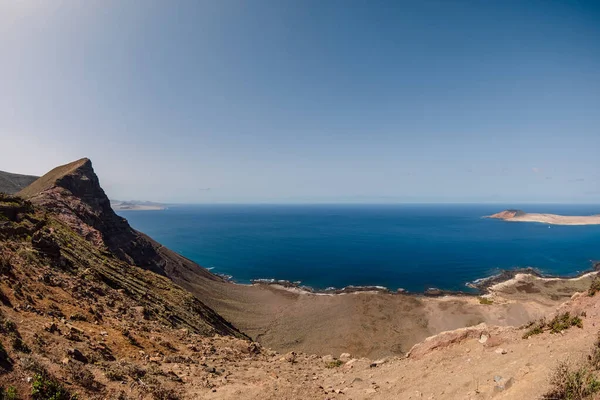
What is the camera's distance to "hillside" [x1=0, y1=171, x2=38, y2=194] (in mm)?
112625

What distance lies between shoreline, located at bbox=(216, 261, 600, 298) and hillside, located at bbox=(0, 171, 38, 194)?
323 feet

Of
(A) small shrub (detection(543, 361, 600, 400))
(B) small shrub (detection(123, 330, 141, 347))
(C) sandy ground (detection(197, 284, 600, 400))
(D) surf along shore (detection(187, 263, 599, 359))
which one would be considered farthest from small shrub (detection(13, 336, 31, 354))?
(D) surf along shore (detection(187, 263, 599, 359))

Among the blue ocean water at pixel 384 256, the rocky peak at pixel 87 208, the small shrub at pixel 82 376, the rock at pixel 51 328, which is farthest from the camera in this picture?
the blue ocean water at pixel 384 256

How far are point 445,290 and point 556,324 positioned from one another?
7720cm

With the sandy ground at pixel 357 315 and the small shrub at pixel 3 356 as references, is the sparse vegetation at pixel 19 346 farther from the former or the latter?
the sandy ground at pixel 357 315

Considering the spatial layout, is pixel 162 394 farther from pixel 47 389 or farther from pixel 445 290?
pixel 445 290

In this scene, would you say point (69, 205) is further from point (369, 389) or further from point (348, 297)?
point (348, 297)

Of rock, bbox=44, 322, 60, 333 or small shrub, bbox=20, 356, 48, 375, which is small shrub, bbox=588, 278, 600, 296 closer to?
small shrub, bbox=20, 356, 48, 375

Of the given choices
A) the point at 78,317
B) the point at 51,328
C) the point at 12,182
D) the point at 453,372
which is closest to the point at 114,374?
the point at 51,328

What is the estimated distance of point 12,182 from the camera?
409ft

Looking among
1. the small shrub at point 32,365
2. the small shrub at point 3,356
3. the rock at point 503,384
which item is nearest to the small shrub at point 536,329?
the rock at point 503,384

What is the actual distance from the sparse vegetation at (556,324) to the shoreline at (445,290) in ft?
223

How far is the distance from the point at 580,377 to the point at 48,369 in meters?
17.1

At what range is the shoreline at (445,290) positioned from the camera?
259 feet
